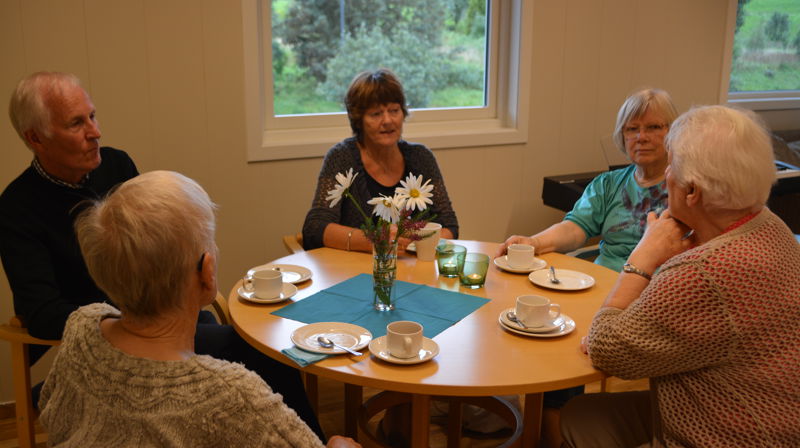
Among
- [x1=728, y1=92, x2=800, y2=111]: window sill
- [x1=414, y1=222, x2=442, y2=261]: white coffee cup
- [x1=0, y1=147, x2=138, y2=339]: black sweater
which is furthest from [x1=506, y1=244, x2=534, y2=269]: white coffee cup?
[x1=728, y1=92, x2=800, y2=111]: window sill

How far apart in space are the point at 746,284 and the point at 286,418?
35.4 inches

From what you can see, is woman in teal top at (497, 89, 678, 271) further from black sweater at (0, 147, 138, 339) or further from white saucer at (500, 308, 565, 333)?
black sweater at (0, 147, 138, 339)

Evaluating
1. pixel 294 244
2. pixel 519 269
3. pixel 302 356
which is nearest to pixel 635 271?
pixel 519 269

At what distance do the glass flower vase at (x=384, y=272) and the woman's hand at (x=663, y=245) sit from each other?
0.58 metres

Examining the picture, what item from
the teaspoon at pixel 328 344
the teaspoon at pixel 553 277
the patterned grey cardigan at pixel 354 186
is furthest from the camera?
the patterned grey cardigan at pixel 354 186

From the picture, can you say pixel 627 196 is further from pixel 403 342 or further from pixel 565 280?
pixel 403 342

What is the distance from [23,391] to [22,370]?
57 millimetres

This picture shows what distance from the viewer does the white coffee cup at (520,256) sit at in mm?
2164

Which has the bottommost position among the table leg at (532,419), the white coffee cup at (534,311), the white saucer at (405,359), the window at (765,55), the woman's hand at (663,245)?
the table leg at (532,419)

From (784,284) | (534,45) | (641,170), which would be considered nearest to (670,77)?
(534,45)

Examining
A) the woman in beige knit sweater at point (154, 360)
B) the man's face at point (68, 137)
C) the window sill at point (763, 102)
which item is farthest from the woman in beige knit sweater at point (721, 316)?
the window sill at point (763, 102)

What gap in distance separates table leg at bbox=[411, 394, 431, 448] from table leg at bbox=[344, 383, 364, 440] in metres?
0.58

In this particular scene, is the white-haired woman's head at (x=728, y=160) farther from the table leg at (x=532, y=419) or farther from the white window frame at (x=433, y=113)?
the white window frame at (x=433, y=113)

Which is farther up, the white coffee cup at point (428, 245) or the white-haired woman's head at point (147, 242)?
the white-haired woman's head at point (147, 242)
